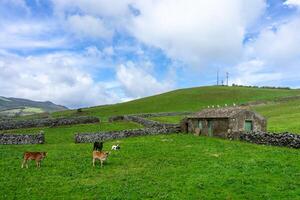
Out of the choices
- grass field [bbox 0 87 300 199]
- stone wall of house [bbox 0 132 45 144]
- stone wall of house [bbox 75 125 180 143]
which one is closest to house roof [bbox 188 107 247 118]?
stone wall of house [bbox 75 125 180 143]

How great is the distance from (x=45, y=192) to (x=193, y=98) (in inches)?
4242

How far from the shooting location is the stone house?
136ft

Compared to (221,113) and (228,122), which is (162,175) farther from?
(221,113)

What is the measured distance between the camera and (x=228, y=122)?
41.4 m

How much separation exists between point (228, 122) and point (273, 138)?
26.3 feet

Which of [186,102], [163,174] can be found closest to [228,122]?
[163,174]

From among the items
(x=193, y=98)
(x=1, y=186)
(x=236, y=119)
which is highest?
(x=193, y=98)

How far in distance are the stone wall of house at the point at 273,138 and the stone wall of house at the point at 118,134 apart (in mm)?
12951

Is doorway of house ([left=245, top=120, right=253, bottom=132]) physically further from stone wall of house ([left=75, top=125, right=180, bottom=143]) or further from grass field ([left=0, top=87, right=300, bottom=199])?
stone wall of house ([left=75, top=125, right=180, bottom=143])

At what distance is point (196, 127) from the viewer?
1909 inches

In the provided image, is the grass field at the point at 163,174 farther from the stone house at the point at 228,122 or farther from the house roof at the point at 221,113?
the house roof at the point at 221,113

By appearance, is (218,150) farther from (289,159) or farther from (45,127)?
(45,127)

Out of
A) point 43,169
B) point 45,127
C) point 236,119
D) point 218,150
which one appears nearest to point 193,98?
point 45,127

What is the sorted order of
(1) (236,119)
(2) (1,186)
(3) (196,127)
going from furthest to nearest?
(3) (196,127) → (1) (236,119) → (2) (1,186)
